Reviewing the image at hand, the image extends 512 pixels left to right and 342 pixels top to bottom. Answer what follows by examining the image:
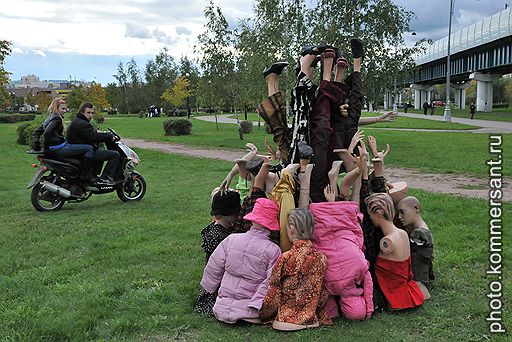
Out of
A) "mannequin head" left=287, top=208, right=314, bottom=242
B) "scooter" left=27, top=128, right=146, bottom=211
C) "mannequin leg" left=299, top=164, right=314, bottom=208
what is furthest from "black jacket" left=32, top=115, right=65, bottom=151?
"mannequin head" left=287, top=208, right=314, bottom=242

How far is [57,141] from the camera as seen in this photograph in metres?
8.91

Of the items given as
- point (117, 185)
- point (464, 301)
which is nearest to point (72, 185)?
point (117, 185)

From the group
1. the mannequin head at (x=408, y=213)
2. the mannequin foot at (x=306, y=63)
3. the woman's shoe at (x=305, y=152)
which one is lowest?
the mannequin head at (x=408, y=213)

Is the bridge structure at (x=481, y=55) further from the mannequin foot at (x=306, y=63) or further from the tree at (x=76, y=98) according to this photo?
the mannequin foot at (x=306, y=63)

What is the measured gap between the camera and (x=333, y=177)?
4582 millimetres

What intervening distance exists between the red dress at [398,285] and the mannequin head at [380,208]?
347 mm

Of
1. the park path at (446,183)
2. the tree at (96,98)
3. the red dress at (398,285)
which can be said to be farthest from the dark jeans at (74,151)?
the tree at (96,98)

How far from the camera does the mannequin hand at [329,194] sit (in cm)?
455

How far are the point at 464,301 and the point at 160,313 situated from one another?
2.64m

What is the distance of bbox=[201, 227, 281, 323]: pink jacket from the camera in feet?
13.8

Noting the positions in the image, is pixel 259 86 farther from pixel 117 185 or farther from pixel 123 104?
pixel 123 104

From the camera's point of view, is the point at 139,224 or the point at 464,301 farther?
the point at 139,224

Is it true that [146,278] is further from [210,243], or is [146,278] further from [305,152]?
[305,152]

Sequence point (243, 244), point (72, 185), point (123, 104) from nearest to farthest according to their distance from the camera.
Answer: point (243, 244), point (72, 185), point (123, 104)
